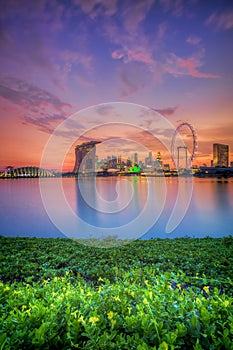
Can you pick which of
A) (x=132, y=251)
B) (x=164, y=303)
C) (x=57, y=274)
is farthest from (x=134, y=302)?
(x=132, y=251)

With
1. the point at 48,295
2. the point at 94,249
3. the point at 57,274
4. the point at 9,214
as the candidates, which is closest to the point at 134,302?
the point at 48,295

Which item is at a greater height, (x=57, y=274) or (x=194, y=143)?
(x=194, y=143)

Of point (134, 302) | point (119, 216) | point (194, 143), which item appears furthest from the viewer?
point (194, 143)

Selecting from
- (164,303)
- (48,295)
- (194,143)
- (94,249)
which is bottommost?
(94,249)

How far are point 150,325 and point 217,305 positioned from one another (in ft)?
2.17

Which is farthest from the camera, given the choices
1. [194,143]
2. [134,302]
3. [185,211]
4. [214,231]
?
[194,143]

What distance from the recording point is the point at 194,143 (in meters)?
41.2

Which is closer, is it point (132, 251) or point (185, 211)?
point (132, 251)

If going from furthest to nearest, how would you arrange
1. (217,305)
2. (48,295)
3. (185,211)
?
(185,211), (48,295), (217,305)

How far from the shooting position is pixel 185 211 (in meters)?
19.0

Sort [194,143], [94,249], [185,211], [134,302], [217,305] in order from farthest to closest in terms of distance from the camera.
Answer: [194,143] → [185,211] → [94,249] → [134,302] → [217,305]

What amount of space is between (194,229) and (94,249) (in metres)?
9.62

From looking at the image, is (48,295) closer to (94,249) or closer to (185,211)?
(94,249)

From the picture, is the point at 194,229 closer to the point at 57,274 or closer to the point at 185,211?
the point at 185,211
